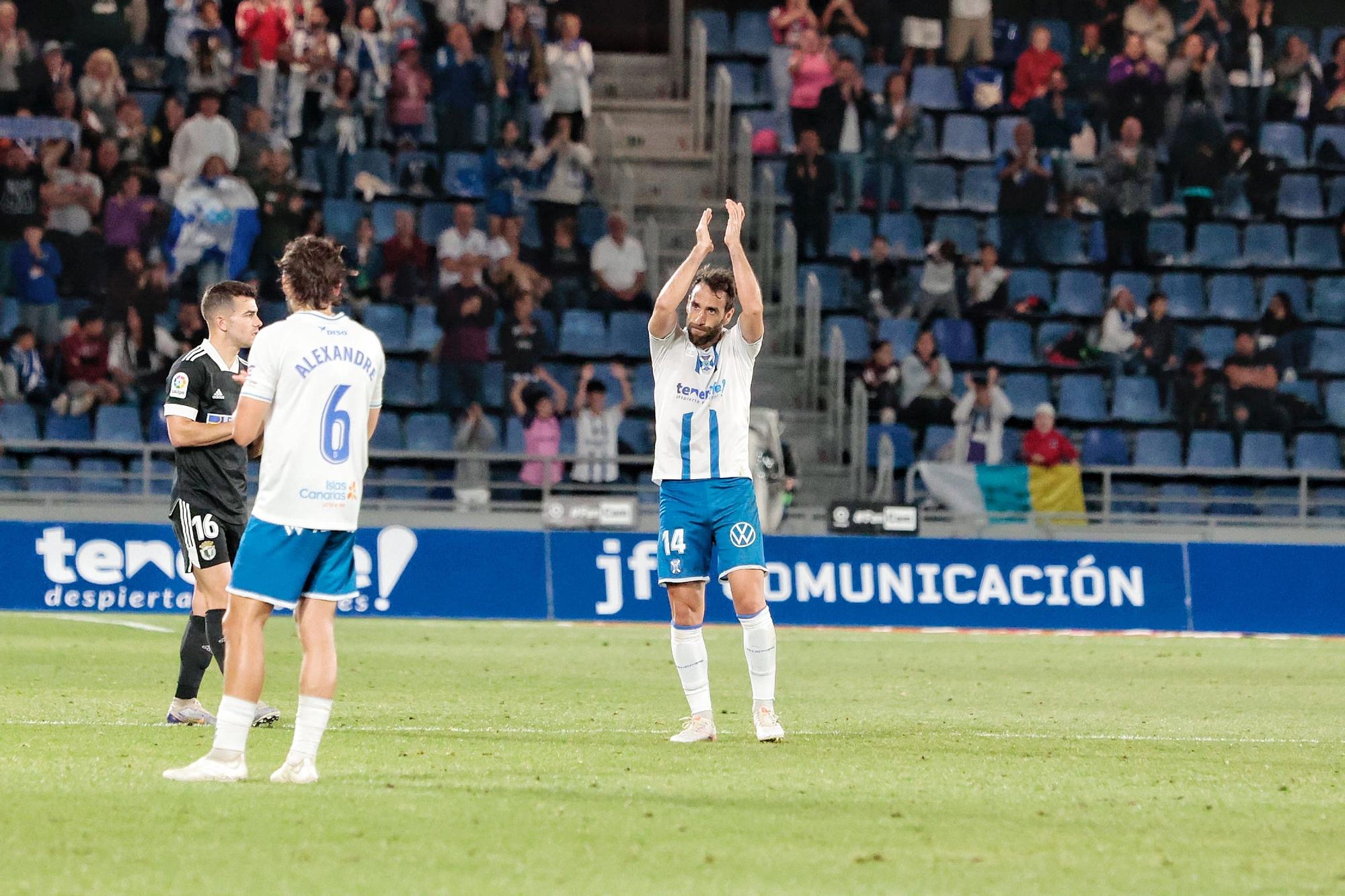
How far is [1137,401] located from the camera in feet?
82.6

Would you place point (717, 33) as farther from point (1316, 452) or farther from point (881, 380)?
point (1316, 452)

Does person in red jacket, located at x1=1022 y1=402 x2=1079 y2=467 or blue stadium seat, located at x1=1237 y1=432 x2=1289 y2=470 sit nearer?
person in red jacket, located at x1=1022 y1=402 x2=1079 y2=467

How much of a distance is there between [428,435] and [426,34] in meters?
6.49

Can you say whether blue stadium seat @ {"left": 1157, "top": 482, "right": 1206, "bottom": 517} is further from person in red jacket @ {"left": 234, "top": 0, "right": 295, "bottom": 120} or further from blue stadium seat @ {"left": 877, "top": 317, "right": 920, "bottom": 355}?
person in red jacket @ {"left": 234, "top": 0, "right": 295, "bottom": 120}

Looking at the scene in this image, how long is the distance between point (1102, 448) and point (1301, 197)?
19.6 feet

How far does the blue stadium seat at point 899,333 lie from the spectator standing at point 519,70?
5597 mm

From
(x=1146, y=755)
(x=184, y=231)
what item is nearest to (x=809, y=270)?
(x=184, y=231)

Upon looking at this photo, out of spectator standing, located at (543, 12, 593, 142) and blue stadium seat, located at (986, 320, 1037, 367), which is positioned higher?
spectator standing, located at (543, 12, 593, 142)

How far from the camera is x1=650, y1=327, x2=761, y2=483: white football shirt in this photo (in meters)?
9.73

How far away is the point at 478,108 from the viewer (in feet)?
85.7

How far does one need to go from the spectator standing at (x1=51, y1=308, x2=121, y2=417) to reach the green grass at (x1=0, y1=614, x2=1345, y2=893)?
8.89 m

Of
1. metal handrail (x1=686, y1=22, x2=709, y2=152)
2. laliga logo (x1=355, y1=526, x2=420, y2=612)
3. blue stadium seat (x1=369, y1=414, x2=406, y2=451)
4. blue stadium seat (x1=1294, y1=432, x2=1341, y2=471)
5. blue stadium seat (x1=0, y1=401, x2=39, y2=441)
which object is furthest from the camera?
metal handrail (x1=686, y1=22, x2=709, y2=152)

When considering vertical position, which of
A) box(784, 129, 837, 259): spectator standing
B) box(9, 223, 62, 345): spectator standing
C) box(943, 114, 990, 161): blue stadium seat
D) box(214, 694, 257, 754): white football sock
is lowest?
A: box(214, 694, 257, 754): white football sock

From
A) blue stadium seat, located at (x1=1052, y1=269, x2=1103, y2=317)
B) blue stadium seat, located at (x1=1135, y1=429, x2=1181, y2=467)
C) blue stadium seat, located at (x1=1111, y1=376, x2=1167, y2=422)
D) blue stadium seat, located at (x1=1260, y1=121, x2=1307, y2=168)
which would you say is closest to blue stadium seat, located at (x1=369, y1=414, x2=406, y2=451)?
blue stadium seat, located at (x1=1052, y1=269, x2=1103, y2=317)
